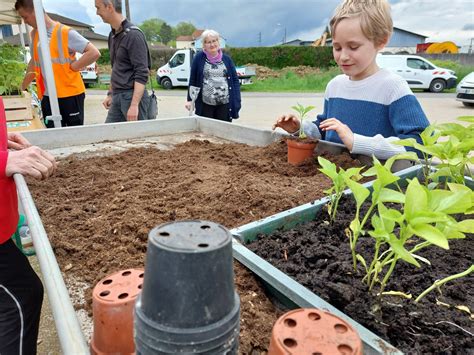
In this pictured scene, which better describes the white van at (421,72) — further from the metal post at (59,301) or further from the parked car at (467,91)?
the metal post at (59,301)

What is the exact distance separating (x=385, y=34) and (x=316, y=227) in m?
1.17

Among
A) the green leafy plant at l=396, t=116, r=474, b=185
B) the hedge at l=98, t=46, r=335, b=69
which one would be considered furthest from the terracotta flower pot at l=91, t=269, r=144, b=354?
the hedge at l=98, t=46, r=335, b=69

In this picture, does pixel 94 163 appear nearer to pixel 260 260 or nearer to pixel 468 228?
pixel 260 260

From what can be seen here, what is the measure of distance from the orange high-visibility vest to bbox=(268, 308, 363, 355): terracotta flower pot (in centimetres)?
398

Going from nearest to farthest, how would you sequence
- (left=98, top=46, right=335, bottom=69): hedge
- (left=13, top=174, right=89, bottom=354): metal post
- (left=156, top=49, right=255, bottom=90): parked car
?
(left=13, top=174, right=89, bottom=354): metal post, (left=156, top=49, right=255, bottom=90): parked car, (left=98, top=46, right=335, bottom=69): hedge

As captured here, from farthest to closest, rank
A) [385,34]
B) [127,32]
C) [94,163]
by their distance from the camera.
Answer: [127,32] < [94,163] < [385,34]

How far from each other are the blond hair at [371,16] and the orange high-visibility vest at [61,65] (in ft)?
9.78

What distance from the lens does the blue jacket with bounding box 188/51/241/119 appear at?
451cm

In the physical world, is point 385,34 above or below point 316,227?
above

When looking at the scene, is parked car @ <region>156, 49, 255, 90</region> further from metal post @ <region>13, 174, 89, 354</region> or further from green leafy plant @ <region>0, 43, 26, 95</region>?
metal post @ <region>13, 174, 89, 354</region>

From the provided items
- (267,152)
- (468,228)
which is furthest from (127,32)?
(468,228)

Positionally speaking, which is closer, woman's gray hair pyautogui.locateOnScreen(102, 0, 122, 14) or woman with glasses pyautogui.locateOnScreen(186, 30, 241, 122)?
woman's gray hair pyautogui.locateOnScreen(102, 0, 122, 14)

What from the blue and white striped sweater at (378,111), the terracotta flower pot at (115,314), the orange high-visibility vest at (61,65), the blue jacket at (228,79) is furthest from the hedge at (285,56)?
the terracotta flower pot at (115,314)

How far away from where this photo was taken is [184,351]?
461 millimetres
